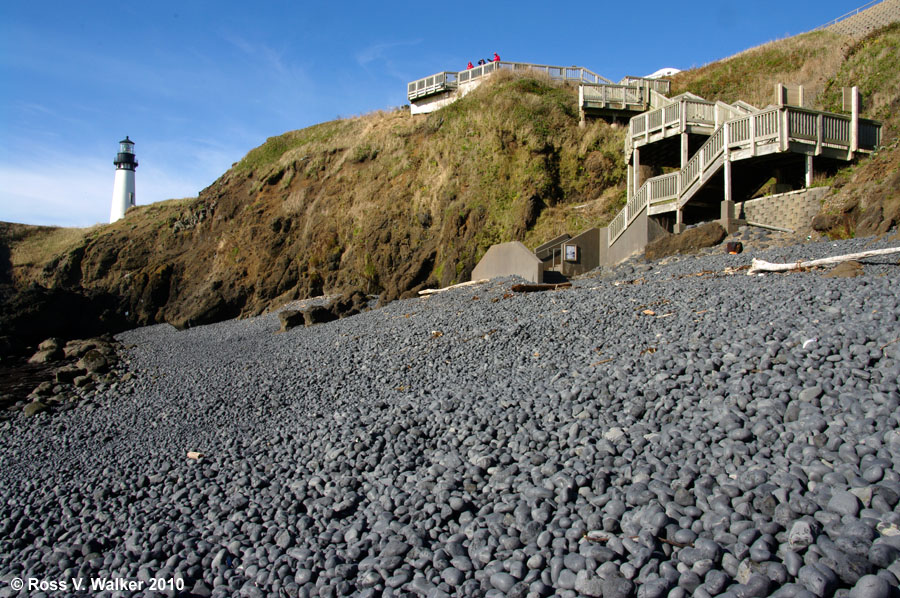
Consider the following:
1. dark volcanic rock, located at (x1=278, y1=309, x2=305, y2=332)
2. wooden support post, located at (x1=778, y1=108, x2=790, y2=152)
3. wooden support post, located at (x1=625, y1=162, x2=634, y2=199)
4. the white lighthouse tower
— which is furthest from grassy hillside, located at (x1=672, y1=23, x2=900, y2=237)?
the white lighthouse tower

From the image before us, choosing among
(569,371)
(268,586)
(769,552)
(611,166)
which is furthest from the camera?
(611,166)

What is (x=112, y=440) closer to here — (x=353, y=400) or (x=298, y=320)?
(x=353, y=400)

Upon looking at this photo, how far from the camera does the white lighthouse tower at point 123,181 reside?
53.3 m

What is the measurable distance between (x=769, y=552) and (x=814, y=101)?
20.4 metres

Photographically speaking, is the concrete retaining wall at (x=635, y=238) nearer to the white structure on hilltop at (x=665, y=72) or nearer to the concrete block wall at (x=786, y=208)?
the concrete block wall at (x=786, y=208)

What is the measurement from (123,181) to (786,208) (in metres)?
60.0

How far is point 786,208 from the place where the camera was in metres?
12.5

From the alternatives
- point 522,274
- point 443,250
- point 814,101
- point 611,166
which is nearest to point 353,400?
point 522,274

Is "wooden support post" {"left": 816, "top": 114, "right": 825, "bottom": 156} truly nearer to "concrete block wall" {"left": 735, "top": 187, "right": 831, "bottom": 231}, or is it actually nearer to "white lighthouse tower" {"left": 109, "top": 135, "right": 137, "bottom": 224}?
"concrete block wall" {"left": 735, "top": 187, "right": 831, "bottom": 231}

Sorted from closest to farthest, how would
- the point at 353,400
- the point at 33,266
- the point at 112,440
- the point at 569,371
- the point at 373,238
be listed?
the point at 569,371, the point at 353,400, the point at 112,440, the point at 373,238, the point at 33,266

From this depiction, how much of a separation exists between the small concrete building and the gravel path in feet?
19.7

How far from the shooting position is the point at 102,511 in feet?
16.2

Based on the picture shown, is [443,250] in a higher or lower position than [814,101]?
lower

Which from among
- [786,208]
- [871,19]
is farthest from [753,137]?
[871,19]
